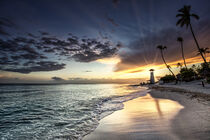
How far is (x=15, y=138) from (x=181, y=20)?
4366cm

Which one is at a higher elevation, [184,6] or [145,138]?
[184,6]

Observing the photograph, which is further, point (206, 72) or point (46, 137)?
point (206, 72)

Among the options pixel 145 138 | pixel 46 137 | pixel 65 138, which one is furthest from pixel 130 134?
pixel 46 137

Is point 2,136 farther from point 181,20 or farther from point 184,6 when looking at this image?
point 184,6

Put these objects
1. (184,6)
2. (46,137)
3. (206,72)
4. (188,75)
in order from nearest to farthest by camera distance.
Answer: (46,137)
(184,6)
(206,72)
(188,75)

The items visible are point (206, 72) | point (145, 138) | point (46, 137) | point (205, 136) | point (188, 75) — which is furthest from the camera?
point (188, 75)

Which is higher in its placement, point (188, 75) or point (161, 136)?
point (188, 75)

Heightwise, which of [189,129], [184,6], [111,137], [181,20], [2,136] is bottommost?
[2,136]

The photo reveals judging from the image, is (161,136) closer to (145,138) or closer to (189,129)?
(145,138)

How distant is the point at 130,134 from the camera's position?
452cm

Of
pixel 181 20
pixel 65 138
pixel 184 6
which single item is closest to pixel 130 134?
pixel 65 138

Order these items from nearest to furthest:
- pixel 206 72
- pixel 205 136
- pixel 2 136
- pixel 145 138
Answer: pixel 205 136 → pixel 145 138 → pixel 2 136 → pixel 206 72

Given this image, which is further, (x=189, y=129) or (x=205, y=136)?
(x=189, y=129)

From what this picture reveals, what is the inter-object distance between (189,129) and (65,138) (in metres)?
5.80
